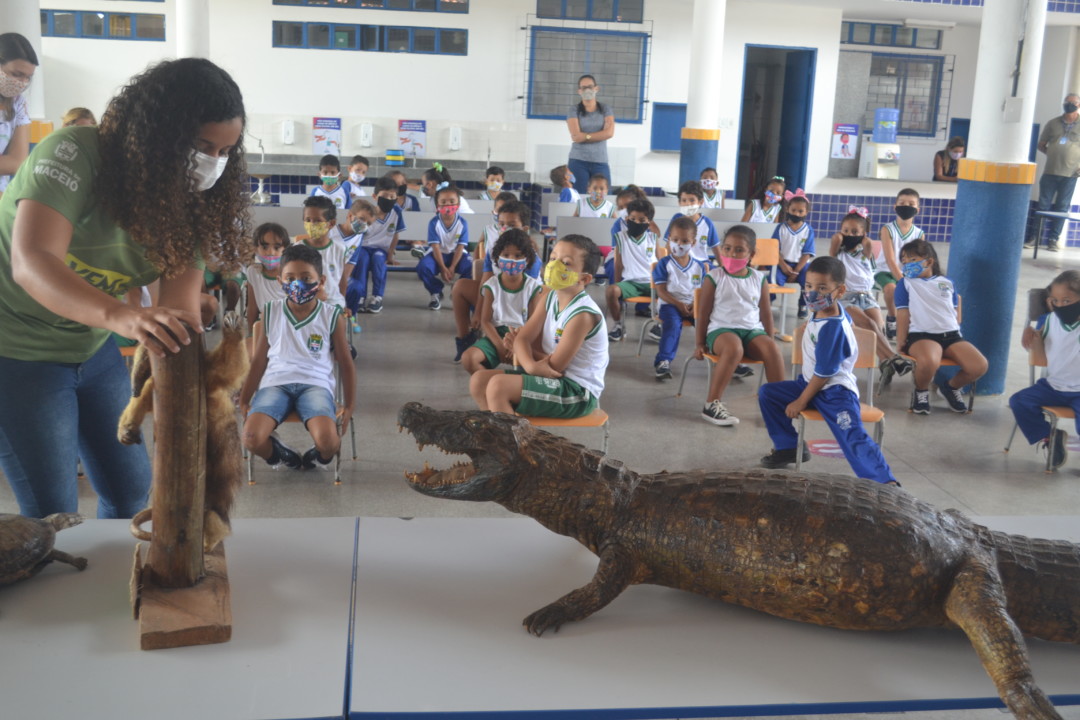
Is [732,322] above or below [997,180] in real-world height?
below

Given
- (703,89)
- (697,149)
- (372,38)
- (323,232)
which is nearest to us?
(323,232)

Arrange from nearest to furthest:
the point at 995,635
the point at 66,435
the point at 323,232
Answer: the point at 995,635 → the point at 66,435 → the point at 323,232

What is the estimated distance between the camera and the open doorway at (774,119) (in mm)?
15703

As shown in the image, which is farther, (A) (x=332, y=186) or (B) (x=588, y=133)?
(B) (x=588, y=133)

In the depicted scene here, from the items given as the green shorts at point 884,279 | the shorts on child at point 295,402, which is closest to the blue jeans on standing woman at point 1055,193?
the green shorts at point 884,279

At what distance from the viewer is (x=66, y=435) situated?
2367mm

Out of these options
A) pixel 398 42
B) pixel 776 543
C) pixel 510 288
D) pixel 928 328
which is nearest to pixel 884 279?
pixel 928 328

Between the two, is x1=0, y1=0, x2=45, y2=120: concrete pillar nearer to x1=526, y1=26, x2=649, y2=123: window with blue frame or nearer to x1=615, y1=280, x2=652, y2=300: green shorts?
x1=615, y1=280, x2=652, y2=300: green shorts

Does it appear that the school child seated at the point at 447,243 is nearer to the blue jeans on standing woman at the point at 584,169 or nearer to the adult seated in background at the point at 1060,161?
→ the blue jeans on standing woman at the point at 584,169

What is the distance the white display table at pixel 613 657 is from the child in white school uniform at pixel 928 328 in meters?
4.67

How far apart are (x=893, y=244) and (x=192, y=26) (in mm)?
7489

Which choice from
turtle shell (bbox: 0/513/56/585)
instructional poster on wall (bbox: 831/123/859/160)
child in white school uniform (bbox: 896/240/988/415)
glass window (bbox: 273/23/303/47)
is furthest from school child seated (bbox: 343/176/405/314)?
instructional poster on wall (bbox: 831/123/859/160)

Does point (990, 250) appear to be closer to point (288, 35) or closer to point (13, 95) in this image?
point (13, 95)

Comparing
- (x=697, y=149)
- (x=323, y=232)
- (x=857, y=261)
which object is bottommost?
(x=857, y=261)
